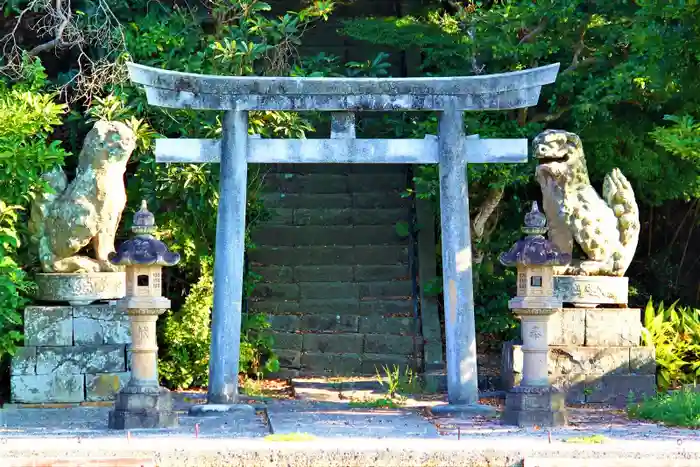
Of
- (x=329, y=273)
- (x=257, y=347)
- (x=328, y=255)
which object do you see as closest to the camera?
(x=257, y=347)

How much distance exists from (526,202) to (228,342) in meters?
5.39

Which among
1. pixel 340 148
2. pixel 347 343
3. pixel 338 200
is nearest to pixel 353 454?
pixel 340 148

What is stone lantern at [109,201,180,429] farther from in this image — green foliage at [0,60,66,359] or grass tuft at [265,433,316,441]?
green foliage at [0,60,66,359]

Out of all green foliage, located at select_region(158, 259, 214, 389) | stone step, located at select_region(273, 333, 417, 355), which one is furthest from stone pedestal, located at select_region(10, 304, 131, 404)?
stone step, located at select_region(273, 333, 417, 355)

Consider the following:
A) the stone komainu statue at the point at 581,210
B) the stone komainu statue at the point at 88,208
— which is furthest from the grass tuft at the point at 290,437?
the stone komainu statue at the point at 581,210

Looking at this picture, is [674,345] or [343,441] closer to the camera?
[343,441]

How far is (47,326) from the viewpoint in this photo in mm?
14641

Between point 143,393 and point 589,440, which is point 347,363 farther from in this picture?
point 589,440

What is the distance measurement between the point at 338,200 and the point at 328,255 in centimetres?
131

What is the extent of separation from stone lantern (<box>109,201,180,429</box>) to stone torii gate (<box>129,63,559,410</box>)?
1.04 meters

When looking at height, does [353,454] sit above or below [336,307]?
below

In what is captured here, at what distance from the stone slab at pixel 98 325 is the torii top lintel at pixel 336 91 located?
7.74 ft

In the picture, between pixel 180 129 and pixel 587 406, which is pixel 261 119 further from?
pixel 587 406

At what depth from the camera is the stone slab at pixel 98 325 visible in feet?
48.3
